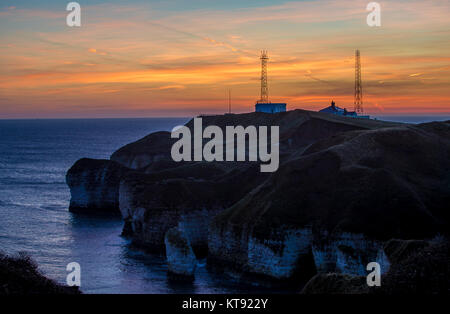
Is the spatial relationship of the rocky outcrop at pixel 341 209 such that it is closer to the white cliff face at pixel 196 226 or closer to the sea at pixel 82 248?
the sea at pixel 82 248

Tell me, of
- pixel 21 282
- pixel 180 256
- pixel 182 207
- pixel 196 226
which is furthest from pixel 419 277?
pixel 182 207

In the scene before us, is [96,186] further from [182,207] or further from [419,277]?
[419,277]

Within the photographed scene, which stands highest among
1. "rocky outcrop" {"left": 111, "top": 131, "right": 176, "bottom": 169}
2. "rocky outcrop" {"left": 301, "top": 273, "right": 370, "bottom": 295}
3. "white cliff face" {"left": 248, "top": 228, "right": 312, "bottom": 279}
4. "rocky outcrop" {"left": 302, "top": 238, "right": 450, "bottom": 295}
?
"rocky outcrop" {"left": 111, "top": 131, "right": 176, "bottom": 169}

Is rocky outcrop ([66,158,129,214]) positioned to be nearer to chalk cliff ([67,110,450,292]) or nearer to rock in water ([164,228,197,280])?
chalk cliff ([67,110,450,292])

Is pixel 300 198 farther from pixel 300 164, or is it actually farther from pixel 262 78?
pixel 262 78

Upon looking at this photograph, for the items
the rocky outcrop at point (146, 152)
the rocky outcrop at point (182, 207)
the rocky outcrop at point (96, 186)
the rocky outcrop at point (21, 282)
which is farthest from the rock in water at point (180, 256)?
the rocky outcrop at point (146, 152)

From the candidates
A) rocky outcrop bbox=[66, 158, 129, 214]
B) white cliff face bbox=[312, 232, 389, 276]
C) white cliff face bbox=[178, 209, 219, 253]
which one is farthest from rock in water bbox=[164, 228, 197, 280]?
rocky outcrop bbox=[66, 158, 129, 214]

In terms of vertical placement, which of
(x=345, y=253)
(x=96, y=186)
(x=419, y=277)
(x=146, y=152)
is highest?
(x=146, y=152)
